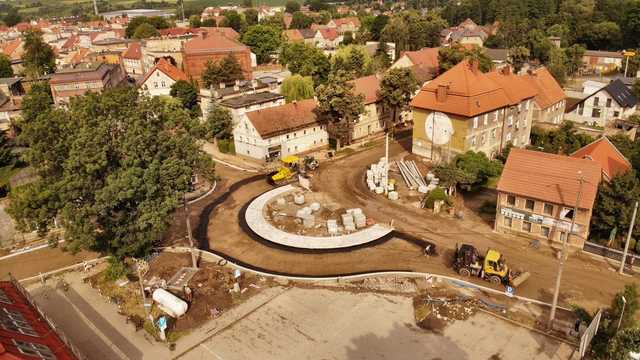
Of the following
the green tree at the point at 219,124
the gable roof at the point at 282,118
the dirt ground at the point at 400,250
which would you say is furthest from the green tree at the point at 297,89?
the dirt ground at the point at 400,250

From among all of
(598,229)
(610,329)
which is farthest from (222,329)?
(598,229)

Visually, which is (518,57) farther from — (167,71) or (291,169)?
(167,71)

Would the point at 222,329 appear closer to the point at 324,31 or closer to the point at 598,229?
the point at 598,229

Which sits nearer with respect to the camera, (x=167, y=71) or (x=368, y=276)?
(x=368, y=276)

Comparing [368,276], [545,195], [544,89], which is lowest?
[368,276]

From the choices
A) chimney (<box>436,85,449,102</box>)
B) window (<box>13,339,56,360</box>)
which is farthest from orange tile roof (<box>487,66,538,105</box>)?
window (<box>13,339,56,360</box>)

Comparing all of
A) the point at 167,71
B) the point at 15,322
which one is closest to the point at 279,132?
the point at 15,322
